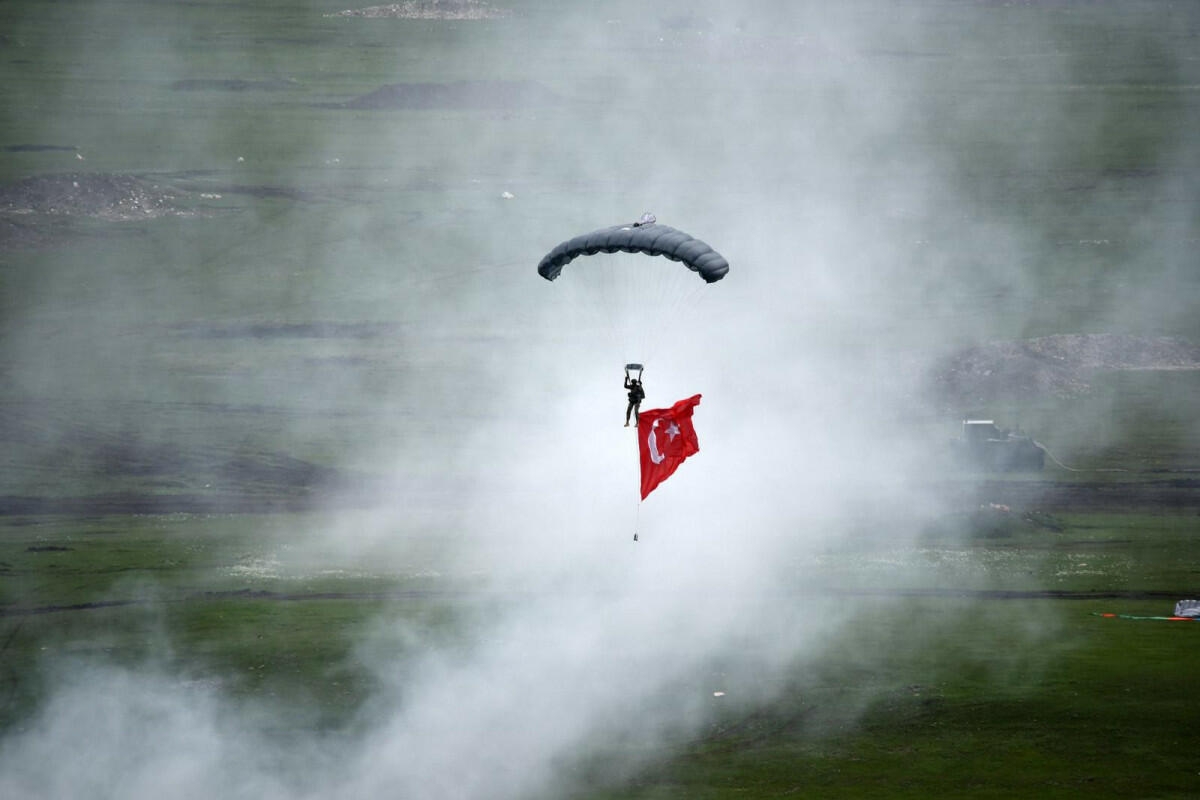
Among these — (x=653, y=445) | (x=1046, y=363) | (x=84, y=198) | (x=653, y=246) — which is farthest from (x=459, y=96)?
(x=653, y=246)

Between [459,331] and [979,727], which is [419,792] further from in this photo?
[459,331]

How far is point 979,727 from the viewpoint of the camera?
3603 centimetres

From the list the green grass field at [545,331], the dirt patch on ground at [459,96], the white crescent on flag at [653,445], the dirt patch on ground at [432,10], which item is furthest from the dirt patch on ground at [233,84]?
the white crescent on flag at [653,445]

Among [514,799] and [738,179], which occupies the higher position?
[738,179]

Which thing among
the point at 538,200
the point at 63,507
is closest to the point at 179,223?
the point at 538,200

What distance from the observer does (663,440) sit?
1382 inches

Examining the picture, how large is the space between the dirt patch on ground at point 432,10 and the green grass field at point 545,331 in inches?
62.3

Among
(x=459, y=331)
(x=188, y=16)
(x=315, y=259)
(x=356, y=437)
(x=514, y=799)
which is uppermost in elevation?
(x=188, y=16)

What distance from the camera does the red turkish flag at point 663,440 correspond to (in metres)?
34.9

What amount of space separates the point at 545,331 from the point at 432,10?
182 feet

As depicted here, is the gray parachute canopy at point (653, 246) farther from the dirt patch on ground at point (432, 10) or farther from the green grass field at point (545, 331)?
the dirt patch on ground at point (432, 10)

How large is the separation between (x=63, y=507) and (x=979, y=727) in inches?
1276

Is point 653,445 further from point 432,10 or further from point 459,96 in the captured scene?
point 432,10

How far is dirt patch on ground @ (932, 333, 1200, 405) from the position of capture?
6438 centimetres
